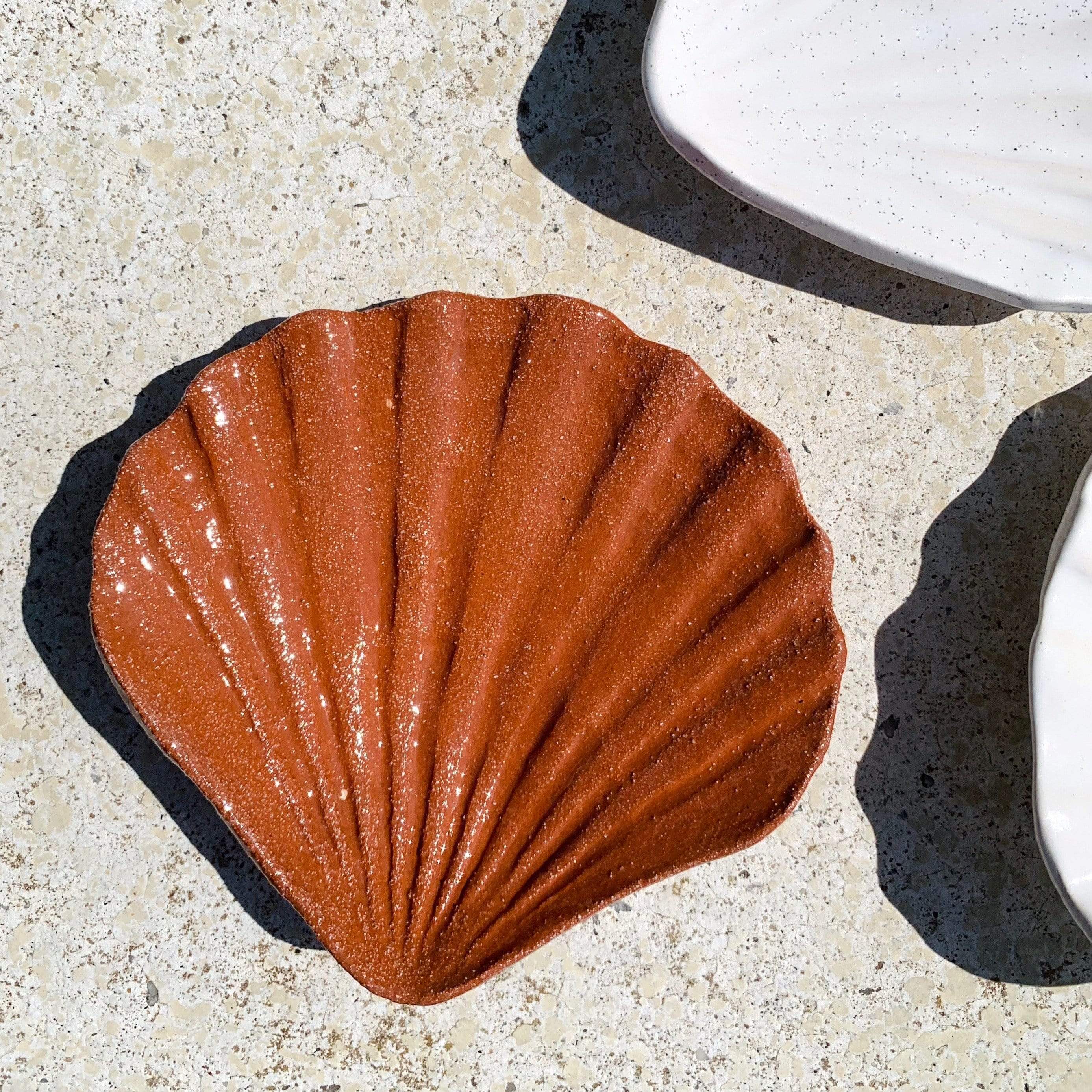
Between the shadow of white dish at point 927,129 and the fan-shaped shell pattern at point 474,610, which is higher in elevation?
the shadow of white dish at point 927,129

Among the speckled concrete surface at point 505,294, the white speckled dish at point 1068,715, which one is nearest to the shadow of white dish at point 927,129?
the speckled concrete surface at point 505,294

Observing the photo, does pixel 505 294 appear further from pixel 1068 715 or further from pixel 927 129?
pixel 1068 715

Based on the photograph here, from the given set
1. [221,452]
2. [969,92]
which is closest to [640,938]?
[221,452]

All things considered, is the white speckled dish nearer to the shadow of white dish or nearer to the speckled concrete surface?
the speckled concrete surface

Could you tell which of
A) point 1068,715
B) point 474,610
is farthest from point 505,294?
point 1068,715

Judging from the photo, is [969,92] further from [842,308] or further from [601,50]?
[601,50]

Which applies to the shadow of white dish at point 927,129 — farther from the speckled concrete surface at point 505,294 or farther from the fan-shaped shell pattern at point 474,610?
the fan-shaped shell pattern at point 474,610
